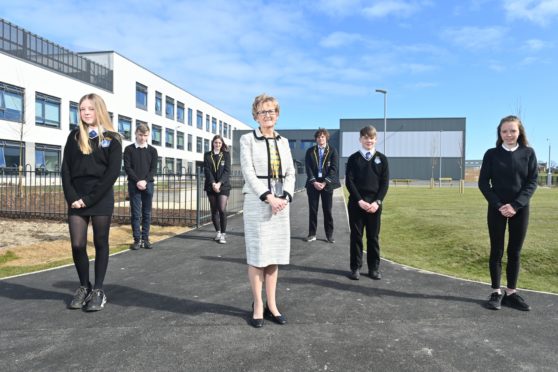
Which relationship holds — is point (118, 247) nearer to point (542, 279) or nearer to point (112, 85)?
point (542, 279)

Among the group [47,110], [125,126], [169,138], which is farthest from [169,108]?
[47,110]

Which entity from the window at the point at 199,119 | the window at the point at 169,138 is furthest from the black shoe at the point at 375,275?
the window at the point at 199,119

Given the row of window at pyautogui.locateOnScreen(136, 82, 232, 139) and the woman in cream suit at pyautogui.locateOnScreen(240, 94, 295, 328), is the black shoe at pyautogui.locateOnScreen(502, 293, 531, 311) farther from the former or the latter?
the row of window at pyautogui.locateOnScreen(136, 82, 232, 139)

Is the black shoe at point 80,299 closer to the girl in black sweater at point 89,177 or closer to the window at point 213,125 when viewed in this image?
the girl in black sweater at point 89,177

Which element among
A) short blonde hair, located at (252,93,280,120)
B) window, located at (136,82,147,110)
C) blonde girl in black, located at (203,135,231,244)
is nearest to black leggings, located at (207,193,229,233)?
blonde girl in black, located at (203,135,231,244)

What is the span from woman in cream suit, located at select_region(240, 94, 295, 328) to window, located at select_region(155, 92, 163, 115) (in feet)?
147

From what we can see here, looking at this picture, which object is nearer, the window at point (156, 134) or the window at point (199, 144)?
the window at point (156, 134)

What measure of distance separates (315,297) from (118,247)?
4387 mm

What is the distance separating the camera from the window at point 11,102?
78.6ft

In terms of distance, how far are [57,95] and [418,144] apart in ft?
170

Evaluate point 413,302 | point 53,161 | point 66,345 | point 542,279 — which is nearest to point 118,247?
point 66,345

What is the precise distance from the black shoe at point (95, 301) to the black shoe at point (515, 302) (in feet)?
13.6

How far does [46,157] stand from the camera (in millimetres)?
28016

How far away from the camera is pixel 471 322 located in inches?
136
